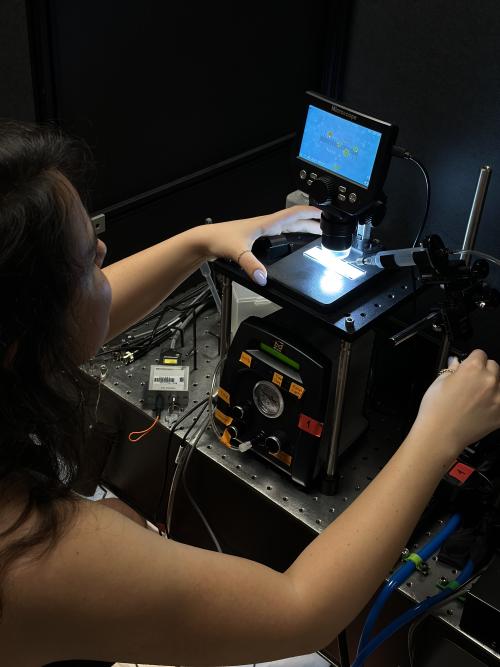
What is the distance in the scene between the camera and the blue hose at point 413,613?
4.04ft

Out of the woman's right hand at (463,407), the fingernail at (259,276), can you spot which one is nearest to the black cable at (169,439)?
the fingernail at (259,276)

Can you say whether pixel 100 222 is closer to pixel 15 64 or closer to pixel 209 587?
pixel 15 64

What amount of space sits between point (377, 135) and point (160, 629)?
763mm

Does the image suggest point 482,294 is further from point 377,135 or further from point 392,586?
point 392,586

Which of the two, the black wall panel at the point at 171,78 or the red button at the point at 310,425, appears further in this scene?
the black wall panel at the point at 171,78

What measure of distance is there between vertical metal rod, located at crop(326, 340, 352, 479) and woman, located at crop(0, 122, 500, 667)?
9.7 inches

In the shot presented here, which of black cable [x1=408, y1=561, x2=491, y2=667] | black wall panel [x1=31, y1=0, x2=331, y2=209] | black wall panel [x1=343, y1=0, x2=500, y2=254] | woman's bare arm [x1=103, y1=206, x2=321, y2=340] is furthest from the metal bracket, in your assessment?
black cable [x1=408, y1=561, x2=491, y2=667]

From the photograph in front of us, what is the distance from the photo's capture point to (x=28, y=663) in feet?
2.81

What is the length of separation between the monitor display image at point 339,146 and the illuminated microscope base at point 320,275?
16 cm

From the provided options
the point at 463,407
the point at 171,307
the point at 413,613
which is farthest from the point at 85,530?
the point at 171,307

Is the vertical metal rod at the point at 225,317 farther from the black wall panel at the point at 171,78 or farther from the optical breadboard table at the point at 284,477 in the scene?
the black wall panel at the point at 171,78

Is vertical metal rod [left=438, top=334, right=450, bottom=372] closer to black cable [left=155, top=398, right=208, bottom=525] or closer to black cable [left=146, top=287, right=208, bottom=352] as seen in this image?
black cable [left=155, top=398, right=208, bottom=525]

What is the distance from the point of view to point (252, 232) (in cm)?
137

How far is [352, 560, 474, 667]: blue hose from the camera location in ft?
4.04
